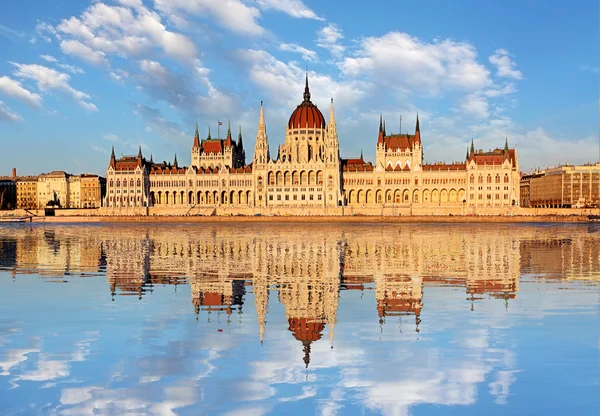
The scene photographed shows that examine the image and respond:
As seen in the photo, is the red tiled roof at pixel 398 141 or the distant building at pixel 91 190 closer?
the red tiled roof at pixel 398 141

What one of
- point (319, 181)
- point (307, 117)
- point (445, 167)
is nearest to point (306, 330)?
point (319, 181)

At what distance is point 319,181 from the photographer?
→ 141m

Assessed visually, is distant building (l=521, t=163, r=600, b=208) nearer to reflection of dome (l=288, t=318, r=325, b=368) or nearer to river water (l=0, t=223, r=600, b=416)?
river water (l=0, t=223, r=600, b=416)

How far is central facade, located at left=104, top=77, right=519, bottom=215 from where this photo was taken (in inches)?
5354

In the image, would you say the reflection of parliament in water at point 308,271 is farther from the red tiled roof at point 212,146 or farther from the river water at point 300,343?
the red tiled roof at point 212,146

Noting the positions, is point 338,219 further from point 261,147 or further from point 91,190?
point 91,190

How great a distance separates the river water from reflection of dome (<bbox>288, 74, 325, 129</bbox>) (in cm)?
12346

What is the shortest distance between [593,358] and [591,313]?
16.2 ft

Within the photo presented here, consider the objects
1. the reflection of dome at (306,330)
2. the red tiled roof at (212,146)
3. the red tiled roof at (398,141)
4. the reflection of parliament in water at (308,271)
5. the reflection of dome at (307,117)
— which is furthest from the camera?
the red tiled roof at (212,146)

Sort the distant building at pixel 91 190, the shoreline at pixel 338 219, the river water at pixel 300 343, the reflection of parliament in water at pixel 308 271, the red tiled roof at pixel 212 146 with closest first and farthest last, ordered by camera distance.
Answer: the river water at pixel 300 343, the reflection of parliament in water at pixel 308 271, the shoreline at pixel 338 219, the red tiled roof at pixel 212 146, the distant building at pixel 91 190

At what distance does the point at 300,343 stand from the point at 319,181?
12778 centimetres

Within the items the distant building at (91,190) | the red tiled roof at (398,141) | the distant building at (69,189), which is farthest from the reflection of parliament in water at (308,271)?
the distant building at (69,189)

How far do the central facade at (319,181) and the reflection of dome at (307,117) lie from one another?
22cm

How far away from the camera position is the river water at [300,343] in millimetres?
9828
